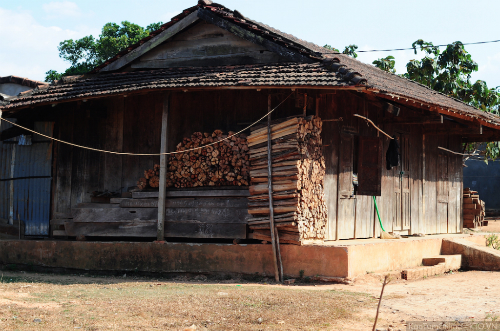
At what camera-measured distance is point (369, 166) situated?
10.2 meters

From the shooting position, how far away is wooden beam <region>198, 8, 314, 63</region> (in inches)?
383

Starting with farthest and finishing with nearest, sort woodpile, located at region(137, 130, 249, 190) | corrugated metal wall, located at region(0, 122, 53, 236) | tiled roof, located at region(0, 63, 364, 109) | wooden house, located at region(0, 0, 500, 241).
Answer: corrugated metal wall, located at region(0, 122, 53, 236) < woodpile, located at region(137, 130, 249, 190) < wooden house, located at region(0, 0, 500, 241) < tiled roof, located at region(0, 63, 364, 109)

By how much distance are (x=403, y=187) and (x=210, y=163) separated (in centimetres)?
474

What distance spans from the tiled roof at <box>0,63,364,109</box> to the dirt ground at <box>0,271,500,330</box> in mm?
3309

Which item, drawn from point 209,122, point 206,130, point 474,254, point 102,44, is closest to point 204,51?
point 209,122

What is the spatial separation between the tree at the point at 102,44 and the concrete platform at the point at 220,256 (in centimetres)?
2311

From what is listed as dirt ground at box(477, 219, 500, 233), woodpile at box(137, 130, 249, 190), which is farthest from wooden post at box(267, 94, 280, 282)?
dirt ground at box(477, 219, 500, 233)

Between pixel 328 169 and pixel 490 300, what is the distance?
3512 millimetres

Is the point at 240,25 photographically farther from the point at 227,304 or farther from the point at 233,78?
the point at 227,304

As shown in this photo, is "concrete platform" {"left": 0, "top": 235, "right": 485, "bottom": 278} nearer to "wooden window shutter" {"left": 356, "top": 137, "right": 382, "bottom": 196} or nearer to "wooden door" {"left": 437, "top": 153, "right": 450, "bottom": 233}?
"wooden window shutter" {"left": 356, "top": 137, "right": 382, "bottom": 196}

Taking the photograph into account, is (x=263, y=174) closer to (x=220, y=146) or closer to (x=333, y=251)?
(x=220, y=146)

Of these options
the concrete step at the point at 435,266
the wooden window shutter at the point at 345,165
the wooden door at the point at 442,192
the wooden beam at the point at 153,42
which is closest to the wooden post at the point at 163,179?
the wooden beam at the point at 153,42

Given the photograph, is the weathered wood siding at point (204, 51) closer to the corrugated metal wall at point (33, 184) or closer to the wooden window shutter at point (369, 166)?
the wooden window shutter at point (369, 166)

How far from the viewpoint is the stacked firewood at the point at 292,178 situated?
342 inches
